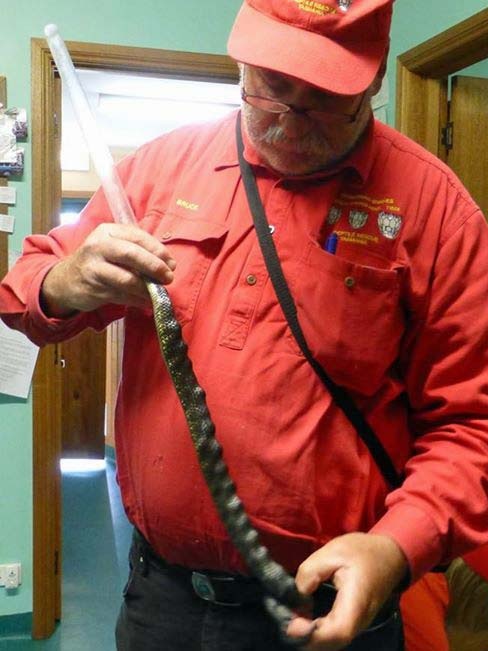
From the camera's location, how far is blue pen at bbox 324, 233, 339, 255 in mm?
963

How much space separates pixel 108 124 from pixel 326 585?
5.67 m

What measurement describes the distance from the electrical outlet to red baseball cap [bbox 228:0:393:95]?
246 cm

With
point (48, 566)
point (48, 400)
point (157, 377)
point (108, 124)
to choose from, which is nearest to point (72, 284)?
point (157, 377)

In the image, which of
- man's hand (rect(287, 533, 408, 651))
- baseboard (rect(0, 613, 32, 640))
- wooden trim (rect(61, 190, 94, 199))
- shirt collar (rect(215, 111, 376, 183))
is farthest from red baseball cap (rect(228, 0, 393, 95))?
wooden trim (rect(61, 190, 94, 199))

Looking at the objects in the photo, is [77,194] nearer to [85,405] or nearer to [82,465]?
[85,405]

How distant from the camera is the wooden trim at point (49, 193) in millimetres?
2615

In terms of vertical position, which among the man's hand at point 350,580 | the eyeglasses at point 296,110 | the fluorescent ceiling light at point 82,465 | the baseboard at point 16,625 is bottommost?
the fluorescent ceiling light at point 82,465

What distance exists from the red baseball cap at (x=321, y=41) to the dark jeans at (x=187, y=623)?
2.34ft

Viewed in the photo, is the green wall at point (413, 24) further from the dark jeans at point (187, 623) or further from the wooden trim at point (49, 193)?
the dark jeans at point (187, 623)

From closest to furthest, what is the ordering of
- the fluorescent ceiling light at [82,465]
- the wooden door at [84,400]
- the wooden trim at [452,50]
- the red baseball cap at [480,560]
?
the red baseball cap at [480,560] < the wooden trim at [452,50] < the fluorescent ceiling light at [82,465] < the wooden door at [84,400]

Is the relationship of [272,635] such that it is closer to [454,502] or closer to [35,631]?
[454,502]

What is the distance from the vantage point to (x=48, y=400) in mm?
2742

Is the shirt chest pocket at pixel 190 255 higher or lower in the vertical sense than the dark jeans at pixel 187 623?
higher

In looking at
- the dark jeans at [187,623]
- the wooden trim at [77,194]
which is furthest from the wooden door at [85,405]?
the dark jeans at [187,623]
